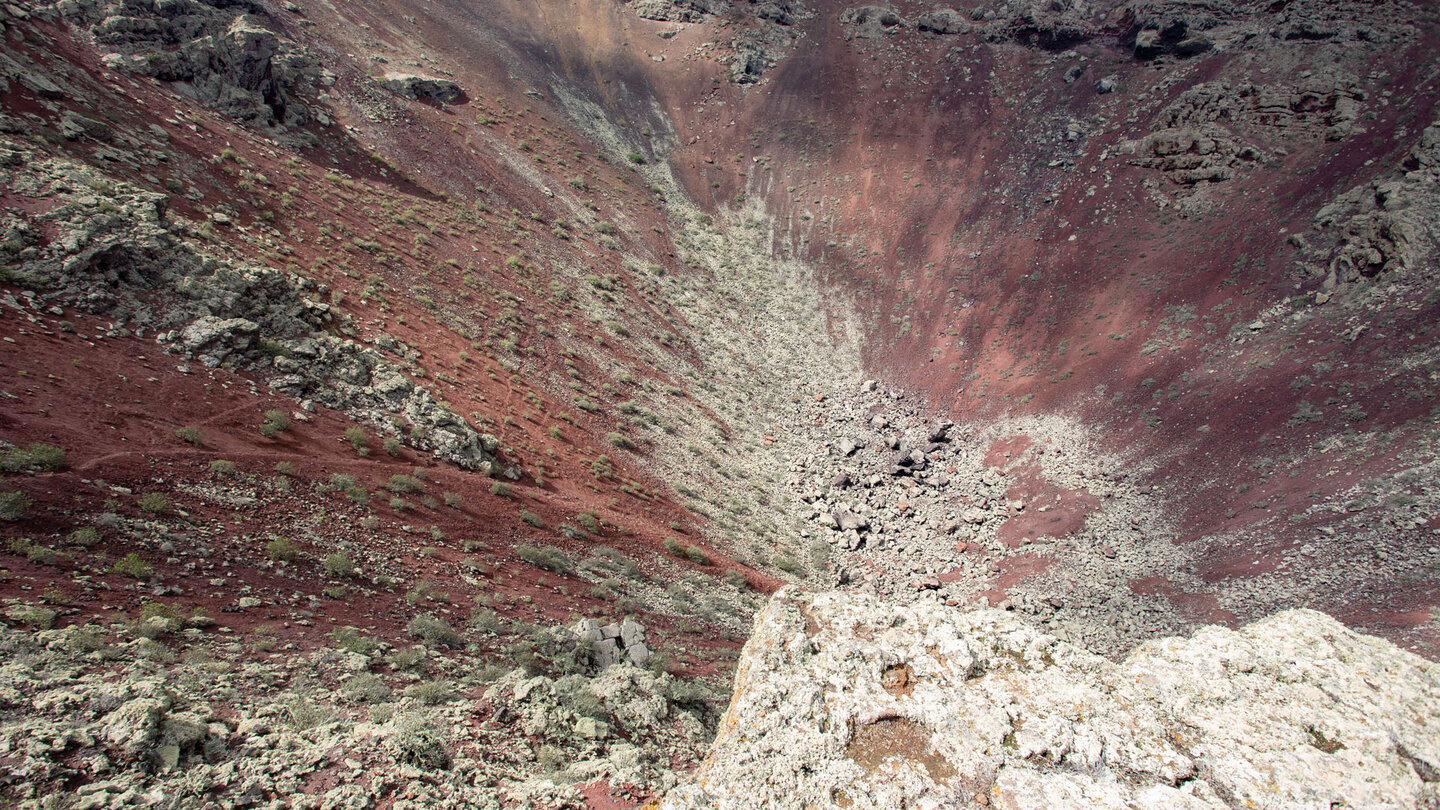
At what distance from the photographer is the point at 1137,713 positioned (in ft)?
19.9

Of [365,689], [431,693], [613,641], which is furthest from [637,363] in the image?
[365,689]

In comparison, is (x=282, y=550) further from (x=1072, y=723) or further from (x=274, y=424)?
(x=1072, y=723)

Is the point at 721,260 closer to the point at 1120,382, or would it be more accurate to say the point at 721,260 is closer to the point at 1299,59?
the point at 1120,382

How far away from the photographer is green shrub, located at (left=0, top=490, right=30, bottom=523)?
9230mm

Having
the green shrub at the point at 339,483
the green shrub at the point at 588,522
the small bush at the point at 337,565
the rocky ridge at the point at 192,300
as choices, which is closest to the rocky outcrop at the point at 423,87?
the rocky ridge at the point at 192,300

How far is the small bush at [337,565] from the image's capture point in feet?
39.7

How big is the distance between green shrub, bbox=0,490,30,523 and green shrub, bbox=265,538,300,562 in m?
3.35

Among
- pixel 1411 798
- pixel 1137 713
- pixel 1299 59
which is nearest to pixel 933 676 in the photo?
pixel 1137 713

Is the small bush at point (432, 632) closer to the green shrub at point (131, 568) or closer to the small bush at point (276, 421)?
the green shrub at point (131, 568)

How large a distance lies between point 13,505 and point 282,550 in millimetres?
3715

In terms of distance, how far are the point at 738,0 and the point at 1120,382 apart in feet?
187

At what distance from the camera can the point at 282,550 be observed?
1167cm

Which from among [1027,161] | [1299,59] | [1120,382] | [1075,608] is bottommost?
[1075,608]

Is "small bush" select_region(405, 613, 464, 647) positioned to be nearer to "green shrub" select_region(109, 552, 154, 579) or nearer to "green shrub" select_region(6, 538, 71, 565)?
"green shrub" select_region(109, 552, 154, 579)
